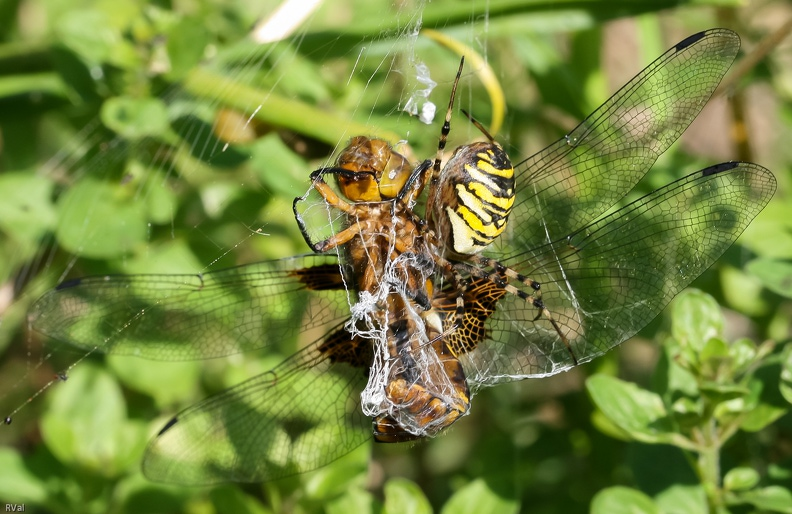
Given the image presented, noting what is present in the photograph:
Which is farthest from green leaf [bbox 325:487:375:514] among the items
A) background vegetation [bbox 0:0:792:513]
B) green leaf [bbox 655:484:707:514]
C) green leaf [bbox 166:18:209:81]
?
green leaf [bbox 166:18:209:81]

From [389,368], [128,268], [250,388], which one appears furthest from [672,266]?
[128,268]

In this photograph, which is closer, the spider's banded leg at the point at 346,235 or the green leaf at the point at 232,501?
the spider's banded leg at the point at 346,235

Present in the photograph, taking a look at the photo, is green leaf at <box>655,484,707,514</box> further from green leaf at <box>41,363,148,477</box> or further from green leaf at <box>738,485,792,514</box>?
green leaf at <box>41,363,148,477</box>

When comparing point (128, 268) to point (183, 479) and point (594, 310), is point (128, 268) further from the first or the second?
point (594, 310)

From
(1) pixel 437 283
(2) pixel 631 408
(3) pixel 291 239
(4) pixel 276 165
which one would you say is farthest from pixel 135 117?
(2) pixel 631 408

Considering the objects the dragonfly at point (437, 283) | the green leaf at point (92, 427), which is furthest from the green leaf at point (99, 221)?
the green leaf at point (92, 427)

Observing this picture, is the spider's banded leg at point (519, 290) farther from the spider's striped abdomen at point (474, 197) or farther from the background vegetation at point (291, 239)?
the background vegetation at point (291, 239)
